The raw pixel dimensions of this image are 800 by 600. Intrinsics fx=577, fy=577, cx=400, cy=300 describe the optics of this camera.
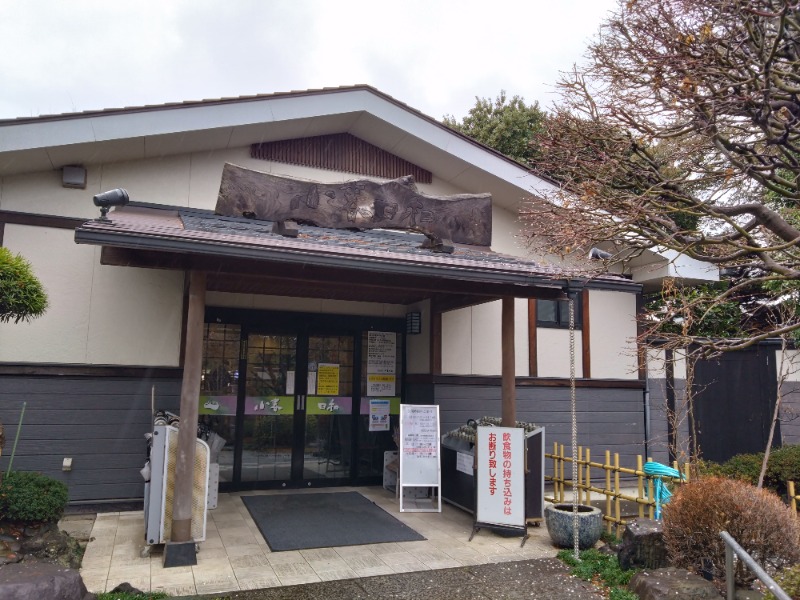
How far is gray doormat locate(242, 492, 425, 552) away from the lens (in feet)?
20.3

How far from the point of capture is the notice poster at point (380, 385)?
9205 millimetres

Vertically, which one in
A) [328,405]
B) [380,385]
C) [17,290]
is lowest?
[328,405]

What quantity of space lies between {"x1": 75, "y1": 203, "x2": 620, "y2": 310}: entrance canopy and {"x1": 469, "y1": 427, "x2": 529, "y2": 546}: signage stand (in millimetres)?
1696

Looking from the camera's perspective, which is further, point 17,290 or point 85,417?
point 85,417

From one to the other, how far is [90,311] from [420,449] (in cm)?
458

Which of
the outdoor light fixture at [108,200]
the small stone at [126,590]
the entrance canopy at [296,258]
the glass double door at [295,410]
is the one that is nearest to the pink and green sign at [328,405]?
the glass double door at [295,410]

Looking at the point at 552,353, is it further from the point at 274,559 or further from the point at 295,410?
the point at 274,559

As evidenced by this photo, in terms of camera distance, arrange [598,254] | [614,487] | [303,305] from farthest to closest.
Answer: [303,305] → [614,487] → [598,254]

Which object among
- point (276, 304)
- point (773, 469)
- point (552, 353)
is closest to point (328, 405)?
point (276, 304)

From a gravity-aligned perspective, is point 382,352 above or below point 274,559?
above

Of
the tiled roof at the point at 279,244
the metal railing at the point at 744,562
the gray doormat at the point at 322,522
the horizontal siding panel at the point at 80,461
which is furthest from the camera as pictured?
the horizontal siding panel at the point at 80,461

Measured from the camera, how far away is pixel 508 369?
7.16 meters

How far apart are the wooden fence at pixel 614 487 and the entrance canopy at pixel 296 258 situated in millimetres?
2151

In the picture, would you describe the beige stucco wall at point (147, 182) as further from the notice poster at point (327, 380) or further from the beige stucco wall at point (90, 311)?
the notice poster at point (327, 380)
